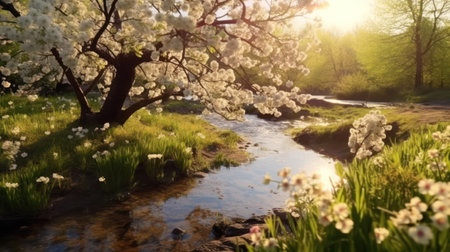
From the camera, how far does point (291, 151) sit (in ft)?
46.5

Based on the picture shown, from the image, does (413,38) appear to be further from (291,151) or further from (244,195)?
(244,195)

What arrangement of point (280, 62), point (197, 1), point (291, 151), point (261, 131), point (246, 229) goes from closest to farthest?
point (246, 229) < point (197, 1) < point (280, 62) < point (291, 151) < point (261, 131)

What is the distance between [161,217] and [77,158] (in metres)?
3.05

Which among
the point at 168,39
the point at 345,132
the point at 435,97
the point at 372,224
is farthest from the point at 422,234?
the point at 435,97

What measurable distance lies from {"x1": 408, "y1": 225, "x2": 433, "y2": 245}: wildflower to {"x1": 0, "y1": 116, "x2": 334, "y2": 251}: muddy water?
4087mm

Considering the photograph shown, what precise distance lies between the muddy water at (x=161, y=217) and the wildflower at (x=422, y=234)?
4087mm

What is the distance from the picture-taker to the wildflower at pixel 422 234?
1838 millimetres

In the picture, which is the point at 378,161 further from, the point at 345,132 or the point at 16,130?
the point at 345,132

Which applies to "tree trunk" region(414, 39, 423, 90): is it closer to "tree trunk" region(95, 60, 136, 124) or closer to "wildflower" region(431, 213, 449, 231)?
"tree trunk" region(95, 60, 136, 124)

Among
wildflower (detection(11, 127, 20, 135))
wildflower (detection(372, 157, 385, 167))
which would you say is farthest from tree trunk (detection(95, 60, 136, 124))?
wildflower (detection(372, 157, 385, 167))

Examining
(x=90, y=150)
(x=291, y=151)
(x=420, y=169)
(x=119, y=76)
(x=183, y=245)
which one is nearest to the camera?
(x=420, y=169)

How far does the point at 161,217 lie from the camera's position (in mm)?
6484

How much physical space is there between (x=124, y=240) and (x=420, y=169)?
4631 mm

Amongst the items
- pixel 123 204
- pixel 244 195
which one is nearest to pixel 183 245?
pixel 123 204
